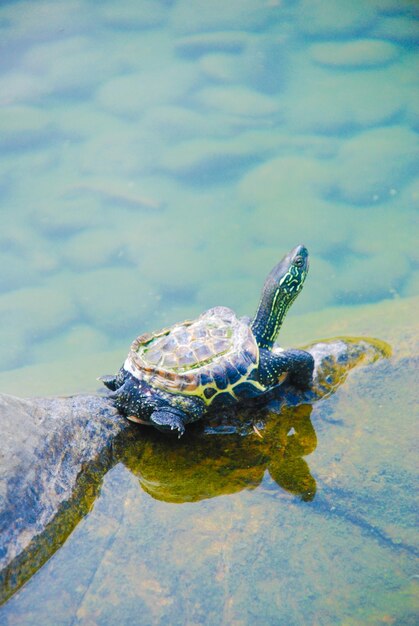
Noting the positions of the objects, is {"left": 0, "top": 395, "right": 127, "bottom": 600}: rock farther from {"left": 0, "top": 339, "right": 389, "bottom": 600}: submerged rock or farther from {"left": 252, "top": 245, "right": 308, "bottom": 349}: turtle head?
{"left": 252, "top": 245, "right": 308, "bottom": 349}: turtle head

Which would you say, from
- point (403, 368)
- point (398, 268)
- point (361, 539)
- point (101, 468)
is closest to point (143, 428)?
point (101, 468)

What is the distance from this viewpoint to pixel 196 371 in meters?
3.31

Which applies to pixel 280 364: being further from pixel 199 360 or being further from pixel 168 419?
pixel 168 419

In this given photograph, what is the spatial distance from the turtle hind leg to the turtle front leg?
0.51 m

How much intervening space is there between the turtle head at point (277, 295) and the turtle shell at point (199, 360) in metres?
0.23

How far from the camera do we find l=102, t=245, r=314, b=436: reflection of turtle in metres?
3.29

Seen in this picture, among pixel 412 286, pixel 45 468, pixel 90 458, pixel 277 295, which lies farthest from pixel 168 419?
pixel 412 286

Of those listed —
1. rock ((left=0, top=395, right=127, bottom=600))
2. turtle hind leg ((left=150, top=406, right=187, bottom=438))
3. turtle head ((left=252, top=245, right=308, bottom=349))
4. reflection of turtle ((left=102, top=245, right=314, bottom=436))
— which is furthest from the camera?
turtle head ((left=252, top=245, right=308, bottom=349))

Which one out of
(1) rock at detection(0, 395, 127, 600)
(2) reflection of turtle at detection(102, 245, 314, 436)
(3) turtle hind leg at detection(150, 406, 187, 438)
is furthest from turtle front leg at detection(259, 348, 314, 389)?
(1) rock at detection(0, 395, 127, 600)

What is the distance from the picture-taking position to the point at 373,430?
356 centimetres

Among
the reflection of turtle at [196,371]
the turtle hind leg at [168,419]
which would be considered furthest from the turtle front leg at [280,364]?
the turtle hind leg at [168,419]

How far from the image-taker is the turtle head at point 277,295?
3791 mm

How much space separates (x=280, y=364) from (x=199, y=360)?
480mm

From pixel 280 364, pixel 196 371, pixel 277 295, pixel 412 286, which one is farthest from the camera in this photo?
pixel 412 286
